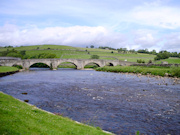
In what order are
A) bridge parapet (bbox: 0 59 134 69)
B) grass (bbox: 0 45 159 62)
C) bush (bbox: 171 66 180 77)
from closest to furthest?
bush (bbox: 171 66 180 77) < bridge parapet (bbox: 0 59 134 69) < grass (bbox: 0 45 159 62)

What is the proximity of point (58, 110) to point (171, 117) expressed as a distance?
9134 mm

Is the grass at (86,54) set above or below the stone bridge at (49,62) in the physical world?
above

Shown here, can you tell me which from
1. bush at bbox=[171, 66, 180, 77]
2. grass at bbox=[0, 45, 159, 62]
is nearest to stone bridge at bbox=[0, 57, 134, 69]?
grass at bbox=[0, 45, 159, 62]

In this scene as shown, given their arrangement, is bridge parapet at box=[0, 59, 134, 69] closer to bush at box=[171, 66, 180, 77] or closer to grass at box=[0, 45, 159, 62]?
grass at box=[0, 45, 159, 62]

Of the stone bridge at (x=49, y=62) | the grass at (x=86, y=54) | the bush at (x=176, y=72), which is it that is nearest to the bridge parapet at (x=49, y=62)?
the stone bridge at (x=49, y=62)

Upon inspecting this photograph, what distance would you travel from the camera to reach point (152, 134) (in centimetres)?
1127

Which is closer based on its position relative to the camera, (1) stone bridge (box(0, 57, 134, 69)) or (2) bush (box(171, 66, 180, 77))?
(2) bush (box(171, 66, 180, 77))

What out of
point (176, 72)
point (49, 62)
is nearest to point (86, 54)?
point (49, 62)

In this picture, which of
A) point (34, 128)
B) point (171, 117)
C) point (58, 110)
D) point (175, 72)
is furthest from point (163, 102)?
point (175, 72)

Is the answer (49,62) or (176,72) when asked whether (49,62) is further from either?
(176,72)

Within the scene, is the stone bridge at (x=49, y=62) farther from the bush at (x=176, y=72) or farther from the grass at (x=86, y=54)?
the bush at (x=176, y=72)

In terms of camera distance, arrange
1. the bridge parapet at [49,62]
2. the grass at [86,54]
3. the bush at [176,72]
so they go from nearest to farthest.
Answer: the bush at [176,72]
the bridge parapet at [49,62]
the grass at [86,54]

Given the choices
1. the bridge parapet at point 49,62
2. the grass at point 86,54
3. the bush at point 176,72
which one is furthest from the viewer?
the grass at point 86,54

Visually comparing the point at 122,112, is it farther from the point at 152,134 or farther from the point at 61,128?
the point at 61,128
